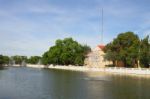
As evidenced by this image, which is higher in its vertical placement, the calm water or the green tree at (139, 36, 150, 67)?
the green tree at (139, 36, 150, 67)

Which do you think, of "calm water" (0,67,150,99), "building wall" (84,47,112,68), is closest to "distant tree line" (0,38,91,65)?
"building wall" (84,47,112,68)

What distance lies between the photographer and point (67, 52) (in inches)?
5098

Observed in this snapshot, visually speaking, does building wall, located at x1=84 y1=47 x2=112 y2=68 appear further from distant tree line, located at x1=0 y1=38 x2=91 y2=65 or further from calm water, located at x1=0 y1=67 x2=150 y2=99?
calm water, located at x1=0 y1=67 x2=150 y2=99

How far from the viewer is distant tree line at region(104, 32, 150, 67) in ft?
267

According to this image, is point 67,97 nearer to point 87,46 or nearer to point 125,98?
point 125,98

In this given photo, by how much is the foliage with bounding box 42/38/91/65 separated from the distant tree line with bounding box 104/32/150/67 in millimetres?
27340

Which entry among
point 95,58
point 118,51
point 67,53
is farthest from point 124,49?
point 95,58

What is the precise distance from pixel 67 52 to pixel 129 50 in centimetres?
4662

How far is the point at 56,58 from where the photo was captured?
138m

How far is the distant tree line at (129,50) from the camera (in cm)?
8131

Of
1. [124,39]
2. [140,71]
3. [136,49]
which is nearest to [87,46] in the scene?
[124,39]

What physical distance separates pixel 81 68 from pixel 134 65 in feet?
82.5

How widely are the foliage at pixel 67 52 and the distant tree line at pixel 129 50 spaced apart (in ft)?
89.7

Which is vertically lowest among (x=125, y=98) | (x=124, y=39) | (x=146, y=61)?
(x=125, y=98)
